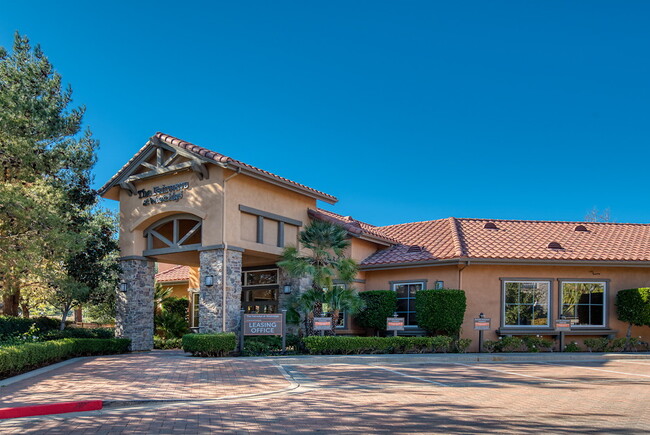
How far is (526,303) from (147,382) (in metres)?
14.6

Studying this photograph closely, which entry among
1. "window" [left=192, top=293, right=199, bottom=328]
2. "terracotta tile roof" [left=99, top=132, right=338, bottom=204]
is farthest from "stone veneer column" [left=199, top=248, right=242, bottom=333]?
"window" [left=192, top=293, right=199, bottom=328]

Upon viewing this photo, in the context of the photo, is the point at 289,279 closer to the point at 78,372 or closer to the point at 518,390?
the point at 78,372

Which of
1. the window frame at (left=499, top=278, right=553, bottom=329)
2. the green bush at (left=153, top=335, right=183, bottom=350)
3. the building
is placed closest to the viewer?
the building

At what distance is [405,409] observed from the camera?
28.6ft

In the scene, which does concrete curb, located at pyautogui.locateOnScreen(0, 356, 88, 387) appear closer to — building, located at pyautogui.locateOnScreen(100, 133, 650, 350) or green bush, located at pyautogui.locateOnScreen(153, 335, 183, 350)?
building, located at pyautogui.locateOnScreen(100, 133, 650, 350)

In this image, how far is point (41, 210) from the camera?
1664cm

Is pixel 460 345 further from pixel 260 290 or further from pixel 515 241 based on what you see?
pixel 260 290

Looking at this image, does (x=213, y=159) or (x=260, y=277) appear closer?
(x=213, y=159)

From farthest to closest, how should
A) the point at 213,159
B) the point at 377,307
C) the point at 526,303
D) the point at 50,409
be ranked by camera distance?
1. the point at 377,307
2. the point at 526,303
3. the point at 213,159
4. the point at 50,409

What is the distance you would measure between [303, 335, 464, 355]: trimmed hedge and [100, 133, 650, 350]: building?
1765 millimetres

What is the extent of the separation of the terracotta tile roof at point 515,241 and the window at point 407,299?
105 centimetres

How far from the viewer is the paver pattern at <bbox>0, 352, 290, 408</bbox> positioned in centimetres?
973

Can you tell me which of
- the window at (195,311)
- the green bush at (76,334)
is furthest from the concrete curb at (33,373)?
the window at (195,311)

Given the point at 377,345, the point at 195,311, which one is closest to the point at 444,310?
the point at 377,345
